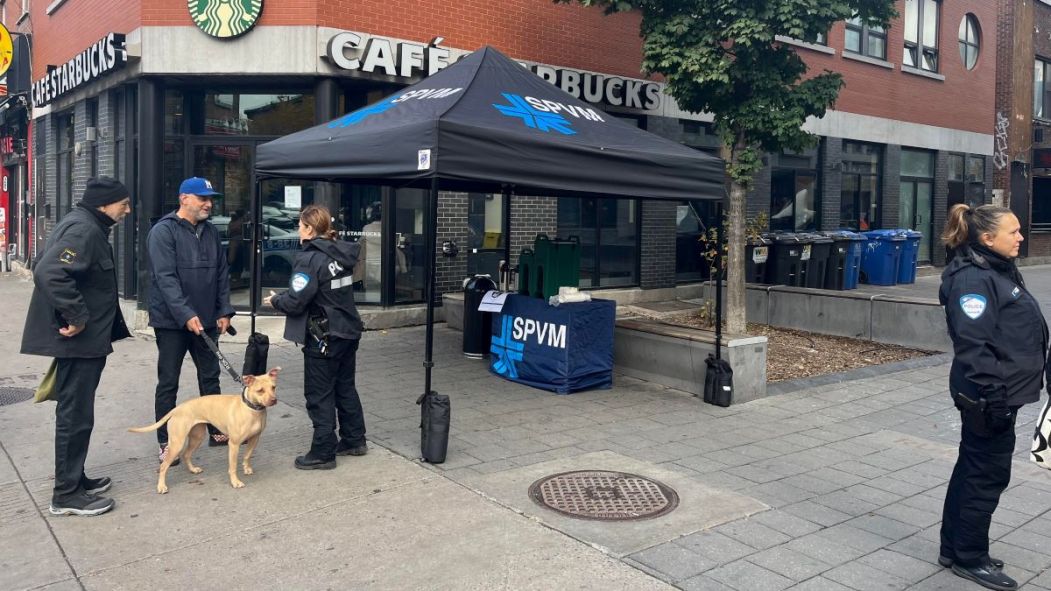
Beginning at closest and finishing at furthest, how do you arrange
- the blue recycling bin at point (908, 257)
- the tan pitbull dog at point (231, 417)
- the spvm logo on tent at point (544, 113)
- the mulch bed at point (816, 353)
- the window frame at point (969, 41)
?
the tan pitbull dog at point (231, 417)
the spvm logo on tent at point (544, 113)
the mulch bed at point (816, 353)
the blue recycling bin at point (908, 257)
the window frame at point (969, 41)

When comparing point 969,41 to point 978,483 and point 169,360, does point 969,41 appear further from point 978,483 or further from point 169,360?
point 169,360

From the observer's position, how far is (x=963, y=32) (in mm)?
22375

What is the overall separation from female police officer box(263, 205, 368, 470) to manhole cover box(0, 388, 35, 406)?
3576 mm

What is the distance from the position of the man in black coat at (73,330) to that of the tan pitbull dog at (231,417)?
1.40 feet

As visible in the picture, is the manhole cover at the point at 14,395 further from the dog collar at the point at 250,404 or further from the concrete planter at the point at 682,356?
the concrete planter at the point at 682,356

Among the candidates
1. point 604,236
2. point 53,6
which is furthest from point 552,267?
point 53,6

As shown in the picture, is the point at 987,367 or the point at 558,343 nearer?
the point at 987,367

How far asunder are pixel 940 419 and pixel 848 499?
8.88 feet

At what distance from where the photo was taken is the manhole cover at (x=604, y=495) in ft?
16.8

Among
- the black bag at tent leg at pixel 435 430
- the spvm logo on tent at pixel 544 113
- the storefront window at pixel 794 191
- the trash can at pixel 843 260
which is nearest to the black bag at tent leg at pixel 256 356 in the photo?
the black bag at tent leg at pixel 435 430

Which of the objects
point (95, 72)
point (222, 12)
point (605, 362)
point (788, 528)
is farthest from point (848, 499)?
point (95, 72)

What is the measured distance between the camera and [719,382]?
25.9ft

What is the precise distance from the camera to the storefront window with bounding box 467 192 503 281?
12.8 m

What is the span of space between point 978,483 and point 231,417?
415cm
